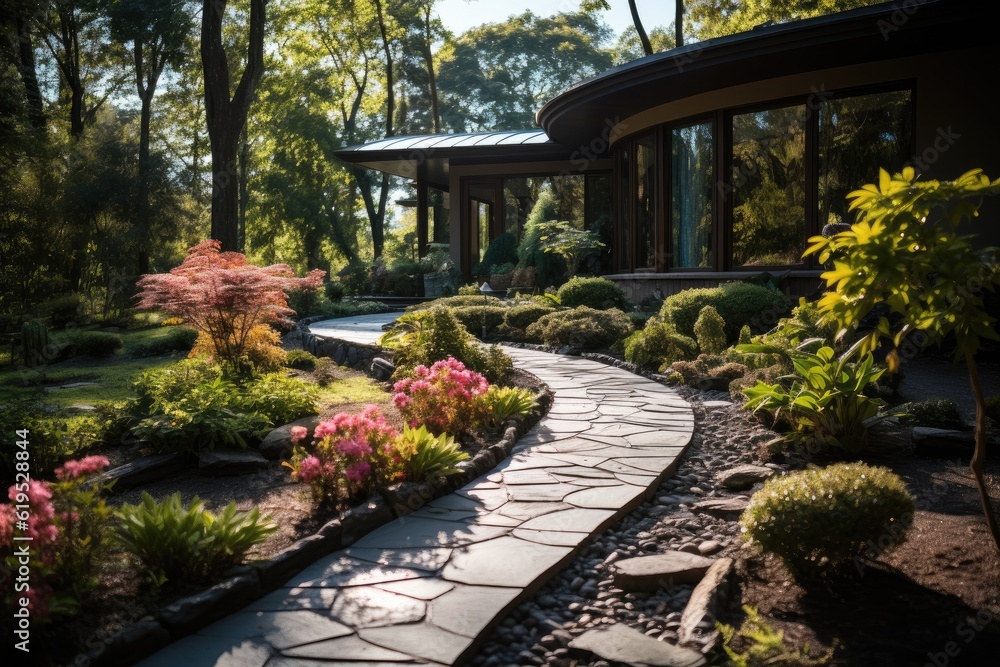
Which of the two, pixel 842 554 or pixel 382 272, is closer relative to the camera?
pixel 842 554

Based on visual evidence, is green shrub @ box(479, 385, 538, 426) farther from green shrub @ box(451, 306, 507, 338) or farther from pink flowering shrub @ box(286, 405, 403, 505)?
green shrub @ box(451, 306, 507, 338)

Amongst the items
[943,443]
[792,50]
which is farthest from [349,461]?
[792,50]

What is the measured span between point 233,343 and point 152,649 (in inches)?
200

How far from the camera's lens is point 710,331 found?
7.86 meters

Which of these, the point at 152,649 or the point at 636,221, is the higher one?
the point at 636,221

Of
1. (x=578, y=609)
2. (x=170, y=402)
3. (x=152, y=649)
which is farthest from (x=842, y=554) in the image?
(x=170, y=402)

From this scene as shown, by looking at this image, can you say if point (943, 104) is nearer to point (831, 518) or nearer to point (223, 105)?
point (831, 518)

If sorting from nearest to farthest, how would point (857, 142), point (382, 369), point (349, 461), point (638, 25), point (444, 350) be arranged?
point (349, 461) < point (444, 350) < point (382, 369) < point (857, 142) < point (638, 25)

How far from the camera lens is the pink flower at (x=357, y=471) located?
3.58 m

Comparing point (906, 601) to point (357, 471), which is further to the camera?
point (357, 471)

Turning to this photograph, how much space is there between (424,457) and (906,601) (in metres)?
2.41

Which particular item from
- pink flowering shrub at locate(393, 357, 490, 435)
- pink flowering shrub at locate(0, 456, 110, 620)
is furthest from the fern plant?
pink flowering shrub at locate(393, 357, 490, 435)

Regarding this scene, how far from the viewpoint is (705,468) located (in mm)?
4699

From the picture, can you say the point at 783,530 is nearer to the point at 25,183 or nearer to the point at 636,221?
the point at 636,221
